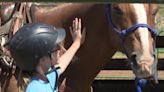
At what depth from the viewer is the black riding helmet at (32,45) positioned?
7.92ft

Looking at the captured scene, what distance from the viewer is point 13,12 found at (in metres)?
3.88

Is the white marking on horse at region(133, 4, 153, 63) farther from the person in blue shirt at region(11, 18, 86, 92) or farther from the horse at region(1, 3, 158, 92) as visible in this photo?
the person in blue shirt at region(11, 18, 86, 92)

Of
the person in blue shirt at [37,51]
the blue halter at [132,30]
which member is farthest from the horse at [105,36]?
the person in blue shirt at [37,51]

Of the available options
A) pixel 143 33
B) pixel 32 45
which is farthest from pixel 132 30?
pixel 32 45

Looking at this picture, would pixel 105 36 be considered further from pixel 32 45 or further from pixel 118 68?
pixel 118 68

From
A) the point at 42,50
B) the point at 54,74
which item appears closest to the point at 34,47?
the point at 42,50

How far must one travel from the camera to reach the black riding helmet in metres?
2.41

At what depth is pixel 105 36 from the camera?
142 inches

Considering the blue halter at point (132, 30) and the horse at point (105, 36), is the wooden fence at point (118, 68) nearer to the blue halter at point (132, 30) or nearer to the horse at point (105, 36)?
the horse at point (105, 36)

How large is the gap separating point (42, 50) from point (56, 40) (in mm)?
122

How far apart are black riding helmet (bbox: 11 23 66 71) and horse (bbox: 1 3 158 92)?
927mm

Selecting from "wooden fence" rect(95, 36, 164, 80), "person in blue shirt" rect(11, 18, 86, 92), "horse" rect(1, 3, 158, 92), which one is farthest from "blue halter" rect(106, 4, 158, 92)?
"wooden fence" rect(95, 36, 164, 80)

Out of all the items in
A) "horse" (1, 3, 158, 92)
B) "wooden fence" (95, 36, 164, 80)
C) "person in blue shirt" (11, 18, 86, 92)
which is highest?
"person in blue shirt" (11, 18, 86, 92)

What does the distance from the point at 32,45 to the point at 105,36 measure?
1.25 m
